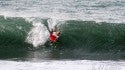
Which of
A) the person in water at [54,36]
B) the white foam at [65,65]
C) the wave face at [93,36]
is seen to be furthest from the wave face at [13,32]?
the white foam at [65,65]

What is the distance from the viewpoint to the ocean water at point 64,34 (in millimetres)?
12117

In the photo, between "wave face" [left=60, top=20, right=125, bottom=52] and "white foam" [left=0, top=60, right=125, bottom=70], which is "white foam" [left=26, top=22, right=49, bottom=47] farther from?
"white foam" [left=0, top=60, right=125, bottom=70]

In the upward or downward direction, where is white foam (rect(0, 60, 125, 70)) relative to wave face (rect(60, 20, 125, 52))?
upward

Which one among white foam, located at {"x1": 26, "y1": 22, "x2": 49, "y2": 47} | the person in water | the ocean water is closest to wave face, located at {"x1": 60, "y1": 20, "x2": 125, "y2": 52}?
the ocean water

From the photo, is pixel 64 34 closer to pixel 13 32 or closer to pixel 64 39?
pixel 64 39

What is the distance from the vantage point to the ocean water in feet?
39.8

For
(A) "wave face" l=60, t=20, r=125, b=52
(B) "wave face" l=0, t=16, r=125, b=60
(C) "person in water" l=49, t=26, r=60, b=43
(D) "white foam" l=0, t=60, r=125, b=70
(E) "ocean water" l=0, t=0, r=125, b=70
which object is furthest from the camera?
(C) "person in water" l=49, t=26, r=60, b=43

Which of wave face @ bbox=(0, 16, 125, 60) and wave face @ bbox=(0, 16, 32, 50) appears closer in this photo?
wave face @ bbox=(0, 16, 125, 60)

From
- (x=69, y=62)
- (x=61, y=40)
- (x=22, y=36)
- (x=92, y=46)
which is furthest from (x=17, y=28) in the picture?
(x=69, y=62)

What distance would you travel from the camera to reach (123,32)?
48.9 feet

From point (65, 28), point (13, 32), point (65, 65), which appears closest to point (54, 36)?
point (65, 28)

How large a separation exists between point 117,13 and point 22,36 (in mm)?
3720

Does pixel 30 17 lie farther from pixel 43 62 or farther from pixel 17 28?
pixel 43 62

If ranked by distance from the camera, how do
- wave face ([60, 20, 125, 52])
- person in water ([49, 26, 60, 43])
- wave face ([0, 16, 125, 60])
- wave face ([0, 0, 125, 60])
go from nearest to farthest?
wave face ([0, 16, 125, 60]), wave face ([0, 0, 125, 60]), wave face ([60, 20, 125, 52]), person in water ([49, 26, 60, 43])
